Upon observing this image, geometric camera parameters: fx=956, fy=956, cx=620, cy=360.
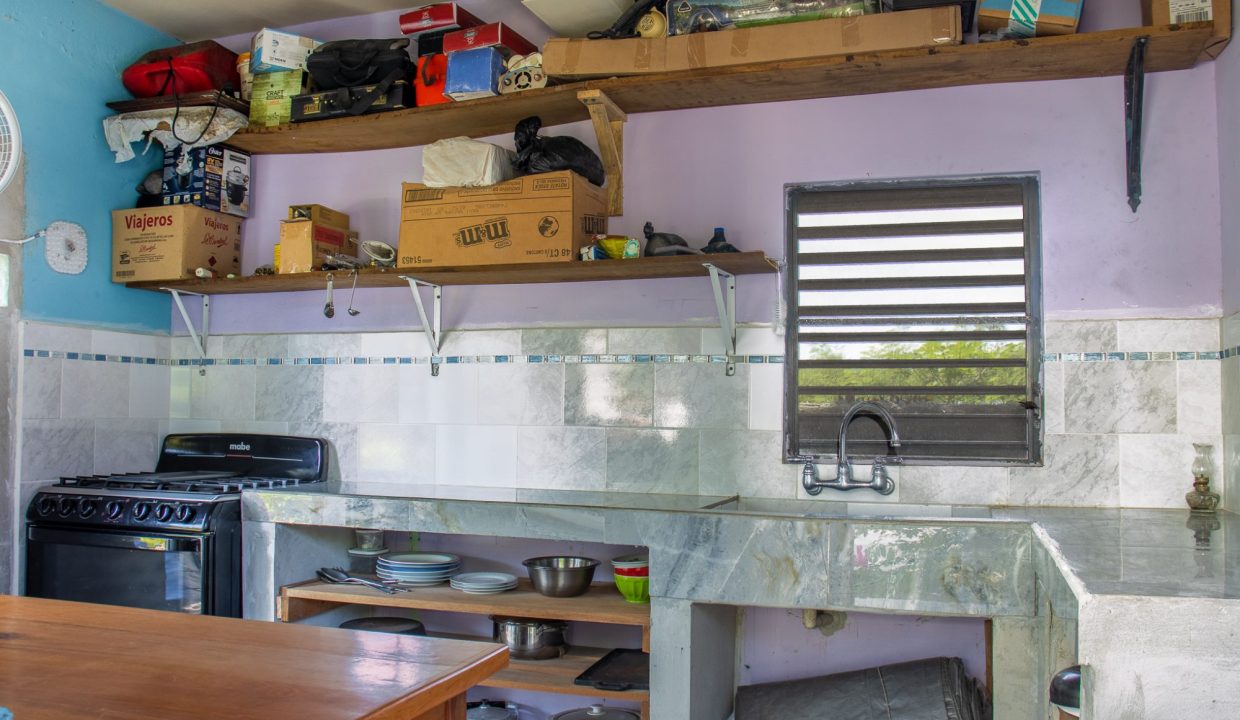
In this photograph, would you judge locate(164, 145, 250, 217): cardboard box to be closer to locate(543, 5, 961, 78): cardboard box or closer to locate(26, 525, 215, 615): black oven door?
locate(26, 525, 215, 615): black oven door

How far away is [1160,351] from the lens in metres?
3.01

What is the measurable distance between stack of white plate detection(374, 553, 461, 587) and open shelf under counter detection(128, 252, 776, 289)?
1026 mm

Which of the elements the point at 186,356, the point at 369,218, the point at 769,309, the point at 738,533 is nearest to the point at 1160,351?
the point at 769,309

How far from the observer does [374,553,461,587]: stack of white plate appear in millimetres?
3295

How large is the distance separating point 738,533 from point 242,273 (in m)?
2.56

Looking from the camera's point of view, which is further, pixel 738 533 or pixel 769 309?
→ pixel 769 309

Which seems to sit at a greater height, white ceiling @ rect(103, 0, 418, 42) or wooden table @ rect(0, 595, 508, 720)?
white ceiling @ rect(103, 0, 418, 42)

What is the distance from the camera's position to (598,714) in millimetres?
3287

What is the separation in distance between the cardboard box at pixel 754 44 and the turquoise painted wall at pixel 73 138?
1958 mm

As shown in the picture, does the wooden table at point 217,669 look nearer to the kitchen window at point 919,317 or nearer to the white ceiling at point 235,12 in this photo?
the kitchen window at point 919,317

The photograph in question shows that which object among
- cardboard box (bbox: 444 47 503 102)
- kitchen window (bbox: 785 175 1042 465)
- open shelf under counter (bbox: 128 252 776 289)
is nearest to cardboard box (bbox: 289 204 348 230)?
open shelf under counter (bbox: 128 252 776 289)

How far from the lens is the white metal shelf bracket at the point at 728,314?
3305 millimetres

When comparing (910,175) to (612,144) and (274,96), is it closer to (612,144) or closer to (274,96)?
(612,144)

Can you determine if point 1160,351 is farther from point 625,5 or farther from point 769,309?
point 625,5
